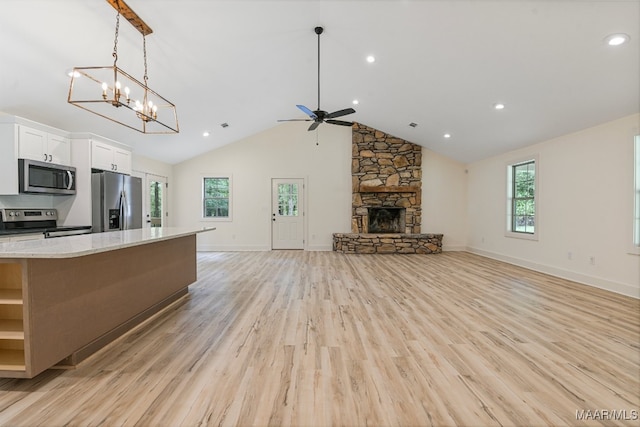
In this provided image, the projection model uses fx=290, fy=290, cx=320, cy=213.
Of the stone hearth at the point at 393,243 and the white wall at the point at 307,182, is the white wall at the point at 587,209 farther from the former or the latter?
the white wall at the point at 307,182

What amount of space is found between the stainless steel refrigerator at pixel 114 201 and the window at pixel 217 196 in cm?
256

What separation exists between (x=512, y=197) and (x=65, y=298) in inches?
285

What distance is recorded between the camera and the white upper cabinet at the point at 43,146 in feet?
11.9

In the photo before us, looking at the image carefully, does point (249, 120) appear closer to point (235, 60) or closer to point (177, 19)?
point (235, 60)

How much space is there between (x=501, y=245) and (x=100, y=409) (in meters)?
7.06

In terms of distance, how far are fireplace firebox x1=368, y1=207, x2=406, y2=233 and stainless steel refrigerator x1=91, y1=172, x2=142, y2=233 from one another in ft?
17.9

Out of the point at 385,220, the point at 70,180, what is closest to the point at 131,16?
the point at 70,180

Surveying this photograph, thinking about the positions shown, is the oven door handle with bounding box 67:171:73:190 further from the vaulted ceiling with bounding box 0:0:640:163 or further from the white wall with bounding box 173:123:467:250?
the white wall with bounding box 173:123:467:250

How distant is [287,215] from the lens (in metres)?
7.96

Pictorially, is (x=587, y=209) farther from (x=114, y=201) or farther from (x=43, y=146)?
(x=43, y=146)

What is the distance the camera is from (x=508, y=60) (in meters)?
3.50

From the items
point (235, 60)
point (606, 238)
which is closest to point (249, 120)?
point (235, 60)

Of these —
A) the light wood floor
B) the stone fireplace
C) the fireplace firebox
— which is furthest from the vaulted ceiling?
the fireplace firebox

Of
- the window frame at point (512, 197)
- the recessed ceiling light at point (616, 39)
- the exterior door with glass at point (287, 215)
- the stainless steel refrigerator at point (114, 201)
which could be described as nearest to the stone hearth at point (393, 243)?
the exterior door with glass at point (287, 215)
